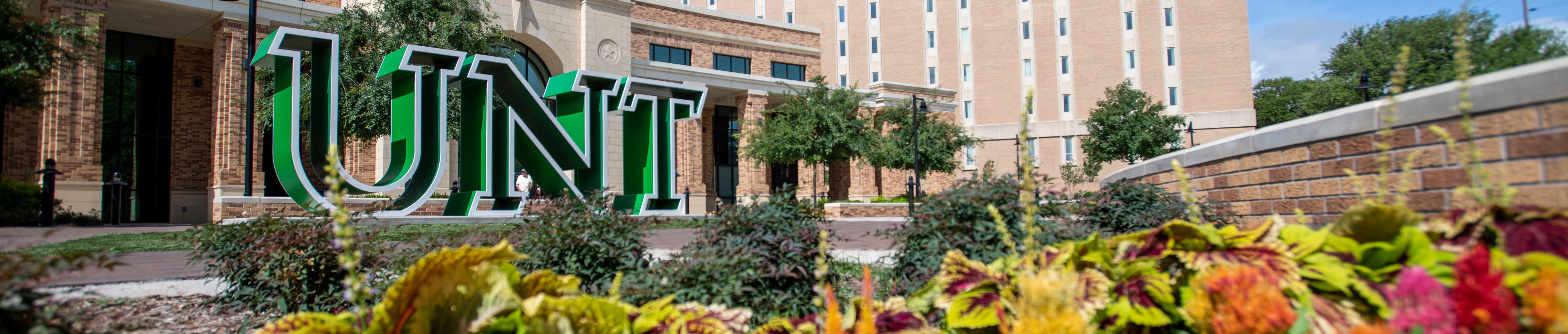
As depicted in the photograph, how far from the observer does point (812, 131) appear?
29.7 meters

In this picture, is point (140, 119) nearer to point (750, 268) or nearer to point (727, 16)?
point (727, 16)

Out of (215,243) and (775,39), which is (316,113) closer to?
(215,243)

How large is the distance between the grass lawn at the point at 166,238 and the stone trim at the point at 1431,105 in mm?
3222

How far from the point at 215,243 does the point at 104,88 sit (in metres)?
24.1

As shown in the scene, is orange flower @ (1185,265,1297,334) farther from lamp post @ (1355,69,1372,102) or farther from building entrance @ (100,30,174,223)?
building entrance @ (100,30,174,223)

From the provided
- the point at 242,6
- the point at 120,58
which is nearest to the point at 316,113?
the point at 242,6

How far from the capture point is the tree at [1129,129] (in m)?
41.4

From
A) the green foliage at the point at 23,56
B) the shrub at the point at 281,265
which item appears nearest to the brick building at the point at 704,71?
the green foliage at the point at 23,56

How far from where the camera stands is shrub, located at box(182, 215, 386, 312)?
15.1 feet

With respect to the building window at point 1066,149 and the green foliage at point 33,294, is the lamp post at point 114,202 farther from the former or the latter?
the building window at point 1066,149

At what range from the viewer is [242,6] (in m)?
20.1

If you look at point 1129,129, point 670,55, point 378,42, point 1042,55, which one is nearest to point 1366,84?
point 378,42

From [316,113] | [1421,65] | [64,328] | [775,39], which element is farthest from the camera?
[775,39]

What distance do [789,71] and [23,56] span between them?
3320 cm
